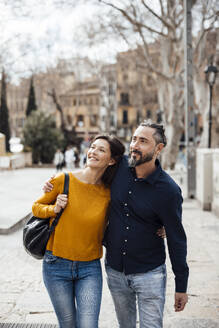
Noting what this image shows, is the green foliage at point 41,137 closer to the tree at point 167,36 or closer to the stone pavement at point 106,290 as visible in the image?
the tree at point 167,36

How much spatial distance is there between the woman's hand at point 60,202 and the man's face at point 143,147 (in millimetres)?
487

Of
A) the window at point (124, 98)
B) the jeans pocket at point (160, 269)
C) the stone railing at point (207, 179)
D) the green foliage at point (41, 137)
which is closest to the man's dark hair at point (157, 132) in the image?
the jeans pocket at point (160, 269)

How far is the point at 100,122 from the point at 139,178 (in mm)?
69907

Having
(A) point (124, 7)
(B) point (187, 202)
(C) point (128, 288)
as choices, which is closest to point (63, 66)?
(A) point (124, 7)

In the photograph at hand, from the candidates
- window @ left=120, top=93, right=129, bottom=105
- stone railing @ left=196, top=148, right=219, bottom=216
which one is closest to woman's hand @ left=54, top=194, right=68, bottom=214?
stone railing @ left=196, top=148, right=219, bottom=216

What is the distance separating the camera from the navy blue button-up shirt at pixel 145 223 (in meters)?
2.62

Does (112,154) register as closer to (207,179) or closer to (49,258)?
(49,258)

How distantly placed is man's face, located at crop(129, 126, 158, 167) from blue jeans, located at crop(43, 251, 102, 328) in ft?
2.53

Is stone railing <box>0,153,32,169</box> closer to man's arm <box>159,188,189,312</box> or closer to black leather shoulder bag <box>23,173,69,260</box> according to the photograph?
black leather shoulder bag <box>23,173,69,260</box>

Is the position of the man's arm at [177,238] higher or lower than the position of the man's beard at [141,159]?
lower

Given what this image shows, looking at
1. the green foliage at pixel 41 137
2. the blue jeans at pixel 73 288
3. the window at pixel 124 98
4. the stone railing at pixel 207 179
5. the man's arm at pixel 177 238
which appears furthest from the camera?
the window at pixel 124 98

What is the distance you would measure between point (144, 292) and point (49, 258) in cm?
66

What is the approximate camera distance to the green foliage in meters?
33.8

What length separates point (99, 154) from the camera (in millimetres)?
2799
